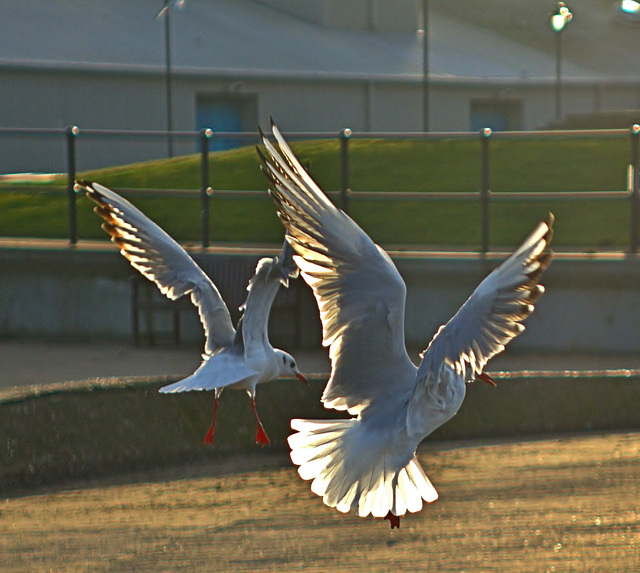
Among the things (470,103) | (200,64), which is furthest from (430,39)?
(200,64)

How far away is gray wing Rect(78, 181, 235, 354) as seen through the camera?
7832 millimetres

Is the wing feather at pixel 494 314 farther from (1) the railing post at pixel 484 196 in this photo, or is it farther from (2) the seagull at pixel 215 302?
(1) the railing post at pixel 484 196

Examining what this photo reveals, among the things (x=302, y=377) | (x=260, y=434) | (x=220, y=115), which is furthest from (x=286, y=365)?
(x=220, y=115)

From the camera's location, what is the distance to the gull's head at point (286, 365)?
7785mm

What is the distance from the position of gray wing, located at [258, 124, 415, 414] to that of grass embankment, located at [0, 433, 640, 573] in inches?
33.6

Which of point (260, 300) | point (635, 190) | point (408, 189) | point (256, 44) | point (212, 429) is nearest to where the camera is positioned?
point (260, 300)

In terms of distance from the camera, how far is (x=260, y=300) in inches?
292

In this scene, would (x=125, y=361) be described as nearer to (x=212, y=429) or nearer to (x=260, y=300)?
(x=212, y=429)

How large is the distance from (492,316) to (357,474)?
36.8 inches

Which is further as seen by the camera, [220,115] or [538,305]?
[220,115]

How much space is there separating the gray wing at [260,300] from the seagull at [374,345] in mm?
1368

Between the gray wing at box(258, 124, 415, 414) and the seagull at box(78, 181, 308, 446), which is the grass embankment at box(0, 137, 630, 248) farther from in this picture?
the gray wing at box(258, 124, 415, 414)

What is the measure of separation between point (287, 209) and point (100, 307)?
6.31 meters

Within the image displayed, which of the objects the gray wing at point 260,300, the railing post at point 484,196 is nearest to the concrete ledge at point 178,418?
the gray wing at point 260,300
